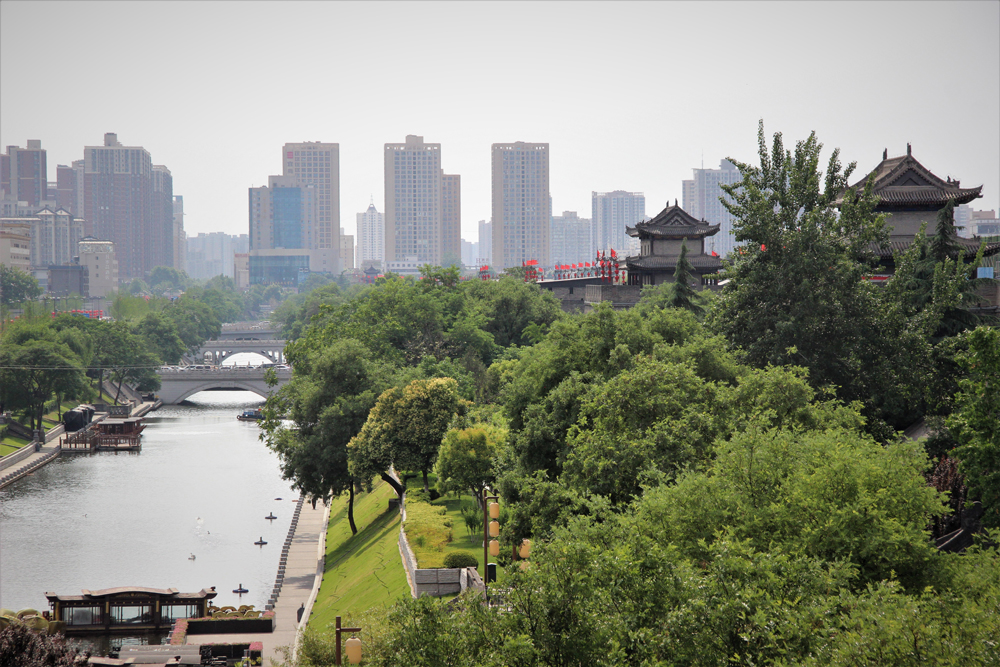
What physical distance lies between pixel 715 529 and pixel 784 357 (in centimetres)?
1345

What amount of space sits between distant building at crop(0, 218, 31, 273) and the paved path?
3718 inches

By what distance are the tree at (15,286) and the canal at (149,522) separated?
65.4 m

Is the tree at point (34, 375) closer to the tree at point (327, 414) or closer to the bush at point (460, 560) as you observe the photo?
the tree at point (327, 414)

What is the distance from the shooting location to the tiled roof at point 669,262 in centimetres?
5297

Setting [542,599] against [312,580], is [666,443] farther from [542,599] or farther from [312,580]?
[312,580]

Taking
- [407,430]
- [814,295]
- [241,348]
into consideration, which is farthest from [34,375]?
[814,295]

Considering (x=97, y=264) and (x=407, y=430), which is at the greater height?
(x=97, y=264)

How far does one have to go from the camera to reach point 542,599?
36.9ft

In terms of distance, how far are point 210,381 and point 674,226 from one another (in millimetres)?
51559

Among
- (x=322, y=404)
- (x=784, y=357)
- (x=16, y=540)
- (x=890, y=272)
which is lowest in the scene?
(x=16, y=540)

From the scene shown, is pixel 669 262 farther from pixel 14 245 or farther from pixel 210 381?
pixel 14 245

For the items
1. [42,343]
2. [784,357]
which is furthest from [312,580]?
[42,343]

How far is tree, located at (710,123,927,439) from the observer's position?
2631cm

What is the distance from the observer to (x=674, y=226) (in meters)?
54.0
